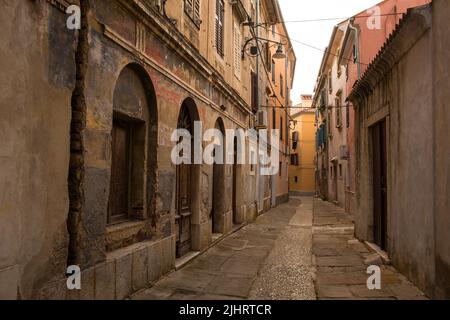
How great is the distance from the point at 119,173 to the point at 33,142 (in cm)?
209

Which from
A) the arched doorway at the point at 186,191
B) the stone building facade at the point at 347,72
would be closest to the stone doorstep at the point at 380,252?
the stone building facade at the point at 347,72

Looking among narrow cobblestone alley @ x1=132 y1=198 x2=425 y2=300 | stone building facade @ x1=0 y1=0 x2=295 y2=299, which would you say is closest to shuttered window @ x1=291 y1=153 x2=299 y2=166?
narrow cobblestone alley @ x1=132 y1=198 x2=425 y2=300

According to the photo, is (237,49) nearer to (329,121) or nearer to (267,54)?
(267,54)

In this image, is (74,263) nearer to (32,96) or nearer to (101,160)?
(101,160)

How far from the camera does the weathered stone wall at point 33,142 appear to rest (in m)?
2.89

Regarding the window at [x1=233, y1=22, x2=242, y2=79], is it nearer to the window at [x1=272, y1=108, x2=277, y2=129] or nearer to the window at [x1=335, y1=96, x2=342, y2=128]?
the window at [x1=272, y1=108, x2=277, y2=129]

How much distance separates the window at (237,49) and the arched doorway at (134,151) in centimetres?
611

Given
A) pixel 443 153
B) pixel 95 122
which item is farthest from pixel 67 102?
pixel 443 153

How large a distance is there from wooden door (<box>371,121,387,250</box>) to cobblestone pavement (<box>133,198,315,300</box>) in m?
1.42

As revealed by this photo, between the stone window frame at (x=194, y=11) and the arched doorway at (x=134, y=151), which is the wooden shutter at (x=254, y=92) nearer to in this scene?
the stone window frame at (x=194, y=11)

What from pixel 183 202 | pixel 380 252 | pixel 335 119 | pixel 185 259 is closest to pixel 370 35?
pixel 335 119

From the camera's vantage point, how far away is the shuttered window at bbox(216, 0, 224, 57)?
30.6 ft

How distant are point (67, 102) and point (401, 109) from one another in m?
4.57

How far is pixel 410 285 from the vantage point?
5.16 metres
